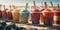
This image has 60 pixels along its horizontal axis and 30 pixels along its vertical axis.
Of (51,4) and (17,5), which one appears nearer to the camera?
(51,4)

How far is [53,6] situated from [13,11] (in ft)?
1.24

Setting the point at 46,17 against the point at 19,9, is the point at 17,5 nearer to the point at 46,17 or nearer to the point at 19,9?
the point at 19,9

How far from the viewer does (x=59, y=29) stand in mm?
1107

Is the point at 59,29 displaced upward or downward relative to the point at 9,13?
downward

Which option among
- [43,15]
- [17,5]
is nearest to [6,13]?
[17,5]

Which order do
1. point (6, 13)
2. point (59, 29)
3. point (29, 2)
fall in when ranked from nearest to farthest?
point (59, 29) → point (29, 2) → point (6, 13)

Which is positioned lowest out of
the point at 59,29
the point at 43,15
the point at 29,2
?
the point at 59,29

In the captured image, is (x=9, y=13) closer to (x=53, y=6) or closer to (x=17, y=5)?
(x=17, y=5)

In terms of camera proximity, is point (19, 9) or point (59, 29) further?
point (19, 9)

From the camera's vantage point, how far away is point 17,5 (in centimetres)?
128

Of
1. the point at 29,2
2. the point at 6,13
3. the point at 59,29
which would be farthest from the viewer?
the point at 6,13

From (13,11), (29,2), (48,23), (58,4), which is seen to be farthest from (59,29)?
(13,11)

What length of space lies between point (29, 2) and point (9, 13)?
235 millimetres

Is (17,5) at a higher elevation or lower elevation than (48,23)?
higher
